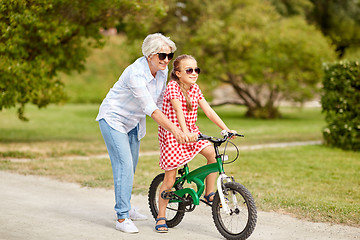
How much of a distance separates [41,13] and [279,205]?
6.83 meters

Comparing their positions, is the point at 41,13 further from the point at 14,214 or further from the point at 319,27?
the point at 319,27

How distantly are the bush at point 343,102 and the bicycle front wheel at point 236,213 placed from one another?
826 centimetres

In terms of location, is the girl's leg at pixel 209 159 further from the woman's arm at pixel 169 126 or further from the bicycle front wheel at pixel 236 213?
the woman's arm at pixel 169 126

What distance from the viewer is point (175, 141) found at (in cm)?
499

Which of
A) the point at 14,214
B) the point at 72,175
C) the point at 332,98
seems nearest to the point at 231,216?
the point at 14,214

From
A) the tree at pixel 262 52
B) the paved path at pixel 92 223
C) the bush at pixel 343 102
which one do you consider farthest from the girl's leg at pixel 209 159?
the tree at pixel 262 52

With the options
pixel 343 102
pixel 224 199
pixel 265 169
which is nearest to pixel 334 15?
pixel 343 102

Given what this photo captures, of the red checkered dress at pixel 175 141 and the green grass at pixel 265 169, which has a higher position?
the red checkered dress at pixel 175 141

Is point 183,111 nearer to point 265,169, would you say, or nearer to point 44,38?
point 265,169

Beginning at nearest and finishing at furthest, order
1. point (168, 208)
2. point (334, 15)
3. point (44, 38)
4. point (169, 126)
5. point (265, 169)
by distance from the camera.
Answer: point (169, 126), point (168, 208), point (265, 169), point (44, 38), point (334, 15)

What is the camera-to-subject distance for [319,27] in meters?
34.0

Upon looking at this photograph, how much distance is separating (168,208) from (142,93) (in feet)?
4.20

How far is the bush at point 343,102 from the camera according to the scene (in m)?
12.4

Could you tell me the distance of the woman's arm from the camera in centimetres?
465
